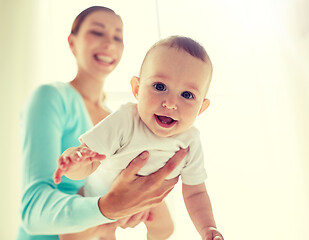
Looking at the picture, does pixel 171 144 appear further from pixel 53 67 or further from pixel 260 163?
pixel 260 163

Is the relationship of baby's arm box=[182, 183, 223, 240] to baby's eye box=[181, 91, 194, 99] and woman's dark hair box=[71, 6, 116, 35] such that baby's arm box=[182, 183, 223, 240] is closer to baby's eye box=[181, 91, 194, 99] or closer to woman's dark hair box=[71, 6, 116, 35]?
baby's eye box=[181, 91, 194, 99]

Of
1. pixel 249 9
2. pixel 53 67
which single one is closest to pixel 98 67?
pixel 53 67

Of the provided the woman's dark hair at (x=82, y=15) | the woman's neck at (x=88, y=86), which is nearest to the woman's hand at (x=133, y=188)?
the woman's neck at (x=88, y=86)

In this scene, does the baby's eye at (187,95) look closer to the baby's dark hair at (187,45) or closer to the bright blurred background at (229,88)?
the baby's dark hair at (187,45)

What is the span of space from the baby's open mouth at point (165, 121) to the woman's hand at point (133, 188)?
76 millimetres

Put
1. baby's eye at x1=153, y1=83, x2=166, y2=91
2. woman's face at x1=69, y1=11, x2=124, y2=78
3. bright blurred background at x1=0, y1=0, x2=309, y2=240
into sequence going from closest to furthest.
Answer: baby's eye at x1=153, y1=83, x2=166, y2=91
woman's face at x1=69, y1=11, x2=124, y2=78
bright blurred background at x1=0, y1=0, x2=309, y2=240

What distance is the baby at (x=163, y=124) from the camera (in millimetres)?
628

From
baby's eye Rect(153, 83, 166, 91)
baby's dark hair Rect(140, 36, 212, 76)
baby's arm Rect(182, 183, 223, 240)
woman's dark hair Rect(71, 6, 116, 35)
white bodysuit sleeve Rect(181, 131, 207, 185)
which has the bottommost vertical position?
baby's arm Rect(182, 183, 223, 240)

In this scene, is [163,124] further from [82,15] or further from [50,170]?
[82,15]

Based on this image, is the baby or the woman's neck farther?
the woman's neck

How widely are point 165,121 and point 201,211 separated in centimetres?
21

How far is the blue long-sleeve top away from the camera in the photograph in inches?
28.2

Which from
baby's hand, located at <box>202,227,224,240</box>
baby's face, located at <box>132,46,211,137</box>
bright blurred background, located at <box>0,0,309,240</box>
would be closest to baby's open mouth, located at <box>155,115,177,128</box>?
baby's face, located at <box>132,46,211,137</box>

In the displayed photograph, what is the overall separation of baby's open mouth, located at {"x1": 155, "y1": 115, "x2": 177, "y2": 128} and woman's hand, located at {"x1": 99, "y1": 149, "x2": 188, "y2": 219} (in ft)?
0.25
